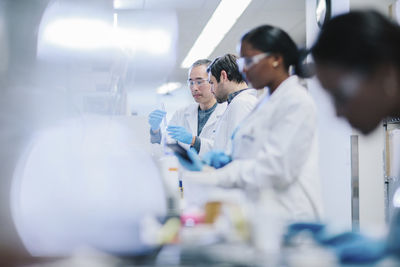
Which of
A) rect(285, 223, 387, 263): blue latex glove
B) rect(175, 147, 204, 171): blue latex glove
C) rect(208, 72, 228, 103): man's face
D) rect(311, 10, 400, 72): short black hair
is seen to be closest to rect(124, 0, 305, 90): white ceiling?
rect(208, 72, 228, 103): man's face

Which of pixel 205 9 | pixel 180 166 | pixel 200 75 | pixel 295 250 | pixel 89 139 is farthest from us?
pixel 205 9

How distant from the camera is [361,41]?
1.03 m

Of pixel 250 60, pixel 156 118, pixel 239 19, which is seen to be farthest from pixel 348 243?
pixel 239 19

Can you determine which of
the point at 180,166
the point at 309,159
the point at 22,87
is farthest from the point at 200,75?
the point at 22,87

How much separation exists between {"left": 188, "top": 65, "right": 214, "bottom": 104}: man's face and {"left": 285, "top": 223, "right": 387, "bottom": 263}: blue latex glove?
203 cm

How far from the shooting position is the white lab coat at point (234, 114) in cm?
226

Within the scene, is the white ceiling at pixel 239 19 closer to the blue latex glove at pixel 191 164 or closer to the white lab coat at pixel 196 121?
the white lab coat at pixel 196 121

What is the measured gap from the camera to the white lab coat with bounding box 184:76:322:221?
140 centimetres

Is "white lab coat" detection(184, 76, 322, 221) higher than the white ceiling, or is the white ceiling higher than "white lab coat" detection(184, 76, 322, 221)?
the white ceiling

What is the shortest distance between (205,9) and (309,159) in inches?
151

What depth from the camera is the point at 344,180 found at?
3.62m

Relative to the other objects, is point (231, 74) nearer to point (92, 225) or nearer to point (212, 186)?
point (212, 186)

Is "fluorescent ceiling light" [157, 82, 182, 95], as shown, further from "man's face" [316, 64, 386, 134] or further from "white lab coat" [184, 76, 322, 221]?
"man's face" [316, 64, 386, 134]

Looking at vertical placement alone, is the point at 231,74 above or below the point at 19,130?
above
